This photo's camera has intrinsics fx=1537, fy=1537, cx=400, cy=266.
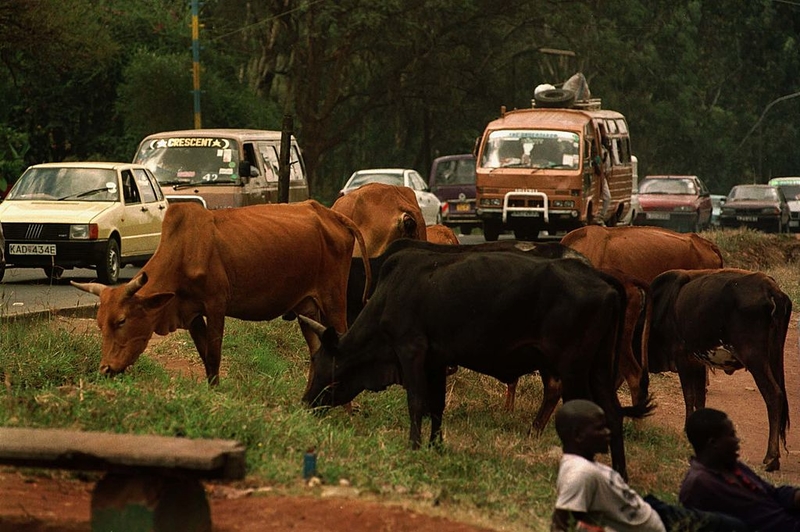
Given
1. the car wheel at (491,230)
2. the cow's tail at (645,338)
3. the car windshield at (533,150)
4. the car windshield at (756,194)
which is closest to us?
the cow's tail at (645,338)

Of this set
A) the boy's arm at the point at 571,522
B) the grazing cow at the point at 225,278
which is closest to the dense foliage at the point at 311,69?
the grazing cow at the point at 225,278

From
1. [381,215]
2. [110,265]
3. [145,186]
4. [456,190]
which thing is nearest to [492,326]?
[381,215]

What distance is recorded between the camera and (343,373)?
10.6 metres

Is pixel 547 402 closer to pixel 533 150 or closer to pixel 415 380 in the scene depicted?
pixel 415 380

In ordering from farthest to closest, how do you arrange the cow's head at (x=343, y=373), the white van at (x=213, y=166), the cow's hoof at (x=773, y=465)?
the white van at (x=213, y=166) → the cow's hoof at (x=773, y=465) → the cow's head at (x=343, y=373)

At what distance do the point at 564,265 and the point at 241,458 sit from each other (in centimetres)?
388

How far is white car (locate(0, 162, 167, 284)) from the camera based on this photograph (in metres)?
19.9

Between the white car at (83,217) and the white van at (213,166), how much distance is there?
37.6 inches

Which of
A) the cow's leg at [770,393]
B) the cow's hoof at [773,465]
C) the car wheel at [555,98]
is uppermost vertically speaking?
the car wheel at [555,98]

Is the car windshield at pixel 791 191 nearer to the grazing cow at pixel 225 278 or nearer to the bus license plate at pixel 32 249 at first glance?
the bus license plate at pixel 32 249

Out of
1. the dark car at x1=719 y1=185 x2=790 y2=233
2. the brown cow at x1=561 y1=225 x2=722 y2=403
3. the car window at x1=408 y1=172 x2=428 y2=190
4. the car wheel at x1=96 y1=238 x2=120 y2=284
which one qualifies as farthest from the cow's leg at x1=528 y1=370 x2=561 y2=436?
the dark car at x1=719 y1=185 x2=790 y2=233

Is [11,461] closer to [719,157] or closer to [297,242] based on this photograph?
[297,242]

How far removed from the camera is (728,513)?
7.94 m

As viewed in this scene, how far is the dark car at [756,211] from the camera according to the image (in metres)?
44.8
